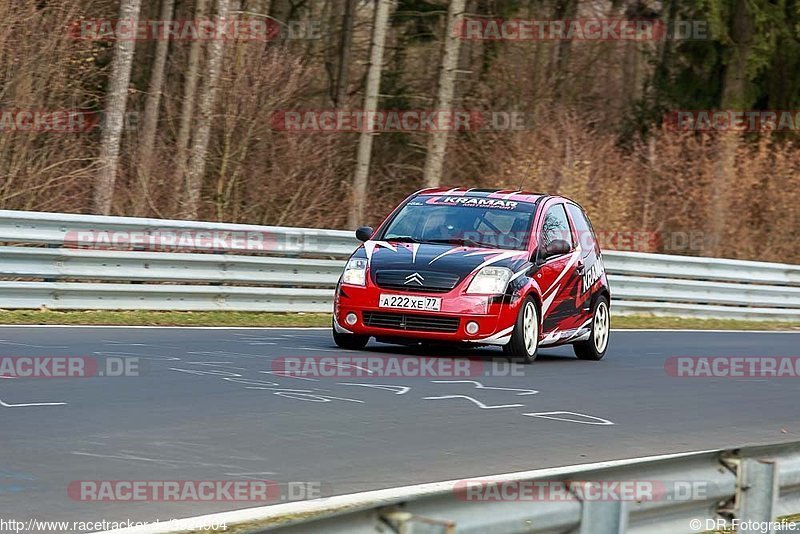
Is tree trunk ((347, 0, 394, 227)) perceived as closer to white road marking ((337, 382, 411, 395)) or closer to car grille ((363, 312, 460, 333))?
car grille ((363, 312, 460, 333))

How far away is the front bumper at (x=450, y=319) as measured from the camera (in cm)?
1268

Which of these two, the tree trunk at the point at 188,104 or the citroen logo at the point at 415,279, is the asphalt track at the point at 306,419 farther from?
the tree trunk at the point at 188,104

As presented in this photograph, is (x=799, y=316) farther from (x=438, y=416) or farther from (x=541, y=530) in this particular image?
(x=541, y=530)

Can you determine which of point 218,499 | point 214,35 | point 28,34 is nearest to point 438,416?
point 218,499

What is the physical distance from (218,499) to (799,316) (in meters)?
20.3

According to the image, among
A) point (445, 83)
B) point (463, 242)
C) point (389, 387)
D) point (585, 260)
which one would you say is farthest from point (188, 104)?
point (389, 387)

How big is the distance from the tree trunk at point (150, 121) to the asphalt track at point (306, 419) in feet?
28.5

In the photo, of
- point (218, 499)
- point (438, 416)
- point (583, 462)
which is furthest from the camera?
point (438, 416)

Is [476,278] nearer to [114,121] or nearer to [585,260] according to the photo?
[585,260]

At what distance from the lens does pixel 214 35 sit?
24.7 meters

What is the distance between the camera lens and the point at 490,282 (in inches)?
504

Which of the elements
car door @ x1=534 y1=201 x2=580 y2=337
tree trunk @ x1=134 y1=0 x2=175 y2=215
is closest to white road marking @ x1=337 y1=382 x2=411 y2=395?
car door @ x1=534 y1=201 x2=580 y2=337

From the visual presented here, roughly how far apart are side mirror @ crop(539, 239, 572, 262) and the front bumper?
1.04 m

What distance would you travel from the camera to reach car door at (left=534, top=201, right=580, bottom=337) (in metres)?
13.6
